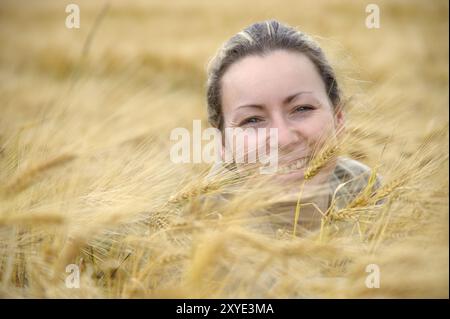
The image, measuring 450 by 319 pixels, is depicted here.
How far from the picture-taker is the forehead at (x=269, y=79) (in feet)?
4.10

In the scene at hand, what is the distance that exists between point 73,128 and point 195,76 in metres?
3.47

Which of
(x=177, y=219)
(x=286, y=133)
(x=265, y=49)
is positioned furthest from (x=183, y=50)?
(x=177, y=219)

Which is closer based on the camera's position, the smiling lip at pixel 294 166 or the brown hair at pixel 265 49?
the smiling lip at pixel 294 166

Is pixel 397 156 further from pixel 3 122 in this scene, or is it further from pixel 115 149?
pixel 3 122

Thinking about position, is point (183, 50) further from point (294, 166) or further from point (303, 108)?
point (294, 166)

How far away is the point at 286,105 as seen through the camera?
1.24 meters

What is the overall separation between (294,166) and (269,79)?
0.24 meters

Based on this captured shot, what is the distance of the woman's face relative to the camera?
46.6 inches

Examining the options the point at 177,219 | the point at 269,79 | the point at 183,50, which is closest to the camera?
the point at 177,219

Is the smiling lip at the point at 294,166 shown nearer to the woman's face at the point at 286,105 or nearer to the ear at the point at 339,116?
the woman's face at the point at 286,105

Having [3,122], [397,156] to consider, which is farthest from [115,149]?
[397,156]

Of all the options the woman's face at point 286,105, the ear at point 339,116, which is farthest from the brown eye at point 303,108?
the ear at point 339,116
